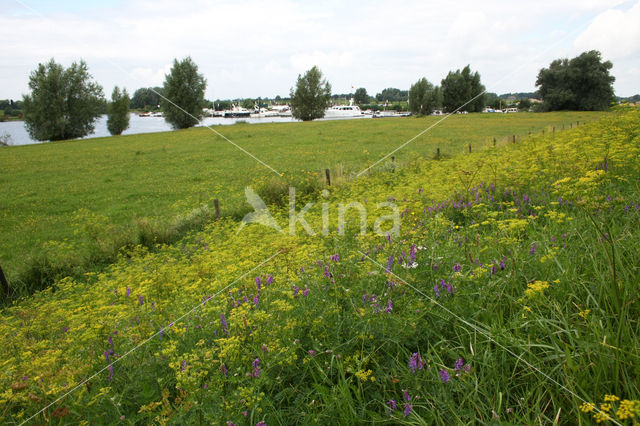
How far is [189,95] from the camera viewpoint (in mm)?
31406

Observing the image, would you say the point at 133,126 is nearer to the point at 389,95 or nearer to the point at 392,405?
the point at 389,95

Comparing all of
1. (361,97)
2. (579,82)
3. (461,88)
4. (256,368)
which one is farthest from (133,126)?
(256,368)

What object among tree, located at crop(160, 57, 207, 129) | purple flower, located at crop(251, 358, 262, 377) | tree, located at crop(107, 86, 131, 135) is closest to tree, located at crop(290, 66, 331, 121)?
tree, located at crop(160, 57, 207, 129)

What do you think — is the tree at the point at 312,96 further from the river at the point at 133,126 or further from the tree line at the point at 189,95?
the river at the point at 133,126

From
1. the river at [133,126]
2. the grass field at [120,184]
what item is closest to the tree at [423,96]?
the river at [133,126]

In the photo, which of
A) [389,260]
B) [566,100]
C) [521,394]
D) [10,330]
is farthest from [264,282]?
[566,100]

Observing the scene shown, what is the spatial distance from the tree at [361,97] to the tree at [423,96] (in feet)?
161

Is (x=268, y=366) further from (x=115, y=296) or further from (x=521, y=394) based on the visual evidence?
(x=115, y=296)

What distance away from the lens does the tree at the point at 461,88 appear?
143ft

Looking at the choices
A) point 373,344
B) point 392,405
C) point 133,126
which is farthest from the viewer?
point 133,126

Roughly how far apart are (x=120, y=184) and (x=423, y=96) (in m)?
53.4

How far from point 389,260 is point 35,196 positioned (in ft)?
57.1

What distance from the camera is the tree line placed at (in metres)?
10.9

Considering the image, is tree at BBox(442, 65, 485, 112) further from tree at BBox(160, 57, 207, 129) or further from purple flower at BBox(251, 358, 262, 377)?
purple flower at BBox(251, 358, 262, 377)
